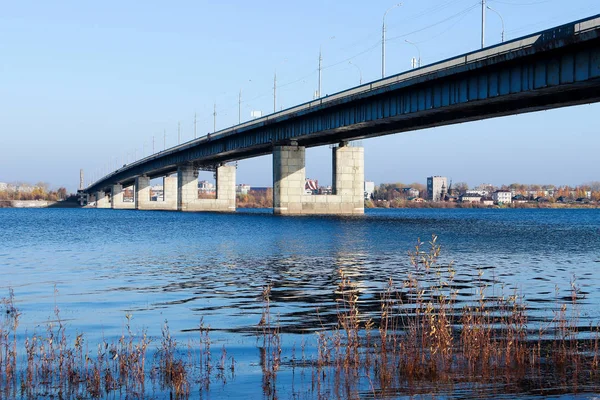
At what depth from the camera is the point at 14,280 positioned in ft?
85.3

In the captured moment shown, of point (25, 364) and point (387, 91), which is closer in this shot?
point (25, 364)

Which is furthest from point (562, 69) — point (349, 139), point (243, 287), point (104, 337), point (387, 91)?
point (349, 139)

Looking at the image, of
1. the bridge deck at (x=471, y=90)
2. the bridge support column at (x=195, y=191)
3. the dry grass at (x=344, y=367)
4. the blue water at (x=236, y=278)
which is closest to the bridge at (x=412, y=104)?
the bridge deck at (x=471, y=90)

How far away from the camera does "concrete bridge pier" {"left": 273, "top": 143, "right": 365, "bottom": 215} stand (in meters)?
106

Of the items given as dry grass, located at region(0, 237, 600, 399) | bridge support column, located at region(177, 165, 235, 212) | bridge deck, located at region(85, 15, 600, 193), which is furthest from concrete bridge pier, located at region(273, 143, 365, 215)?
dry grass, located at region(0, 237, 600, 399)

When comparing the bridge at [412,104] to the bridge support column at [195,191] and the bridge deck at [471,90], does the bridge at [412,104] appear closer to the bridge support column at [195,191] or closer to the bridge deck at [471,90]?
the bridge deck at [471,90]

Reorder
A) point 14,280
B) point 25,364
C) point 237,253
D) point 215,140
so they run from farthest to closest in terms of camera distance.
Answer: point 215,140, point 237,253, point 14,280, point 25,364

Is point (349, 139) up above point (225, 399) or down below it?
above

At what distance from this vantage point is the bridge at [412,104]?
46.2m

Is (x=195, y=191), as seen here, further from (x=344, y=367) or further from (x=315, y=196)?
(x=344, y=367)

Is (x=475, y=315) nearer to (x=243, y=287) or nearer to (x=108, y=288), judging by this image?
(x=243, y=287)

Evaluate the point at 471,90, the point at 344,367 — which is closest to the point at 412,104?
the point at 471,90

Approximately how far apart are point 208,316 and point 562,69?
36809 millimetres

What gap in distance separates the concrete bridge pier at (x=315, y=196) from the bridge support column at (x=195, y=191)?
51.4 m
